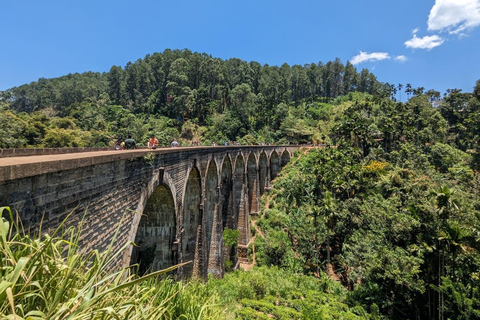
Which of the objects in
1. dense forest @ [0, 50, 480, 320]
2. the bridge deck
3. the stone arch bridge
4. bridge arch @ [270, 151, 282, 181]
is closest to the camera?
the bridge deck

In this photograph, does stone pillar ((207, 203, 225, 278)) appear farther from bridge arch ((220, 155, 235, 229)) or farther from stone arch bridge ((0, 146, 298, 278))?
bridge arch ((220, 155, 235, 229))

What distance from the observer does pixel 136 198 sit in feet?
26.2

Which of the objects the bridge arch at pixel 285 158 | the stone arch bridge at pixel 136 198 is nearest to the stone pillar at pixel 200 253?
the stone arch bridge at pixel 136 198

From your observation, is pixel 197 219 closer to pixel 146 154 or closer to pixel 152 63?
pixel 146 154

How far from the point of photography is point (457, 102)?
6172 cm

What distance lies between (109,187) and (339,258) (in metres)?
25.4

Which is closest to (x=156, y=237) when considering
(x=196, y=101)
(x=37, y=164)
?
(x=37, y=164)

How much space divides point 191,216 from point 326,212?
1595cm

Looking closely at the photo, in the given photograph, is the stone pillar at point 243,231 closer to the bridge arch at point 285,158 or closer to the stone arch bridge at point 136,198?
the stone arch bridge at point 136,198

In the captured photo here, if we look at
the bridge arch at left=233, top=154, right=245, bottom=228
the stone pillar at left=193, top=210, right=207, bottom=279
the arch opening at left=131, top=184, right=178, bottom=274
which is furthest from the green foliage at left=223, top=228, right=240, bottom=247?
the arch opening at left=131, top=184, right=178, bottom=274

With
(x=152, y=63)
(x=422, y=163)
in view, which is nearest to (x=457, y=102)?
(x=422, y=163)

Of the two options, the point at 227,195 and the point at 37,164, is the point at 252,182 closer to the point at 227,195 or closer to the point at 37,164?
the point at 227,195

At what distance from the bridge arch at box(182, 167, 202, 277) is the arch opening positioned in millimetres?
3188

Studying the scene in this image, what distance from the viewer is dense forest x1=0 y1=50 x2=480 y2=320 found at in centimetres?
1270
